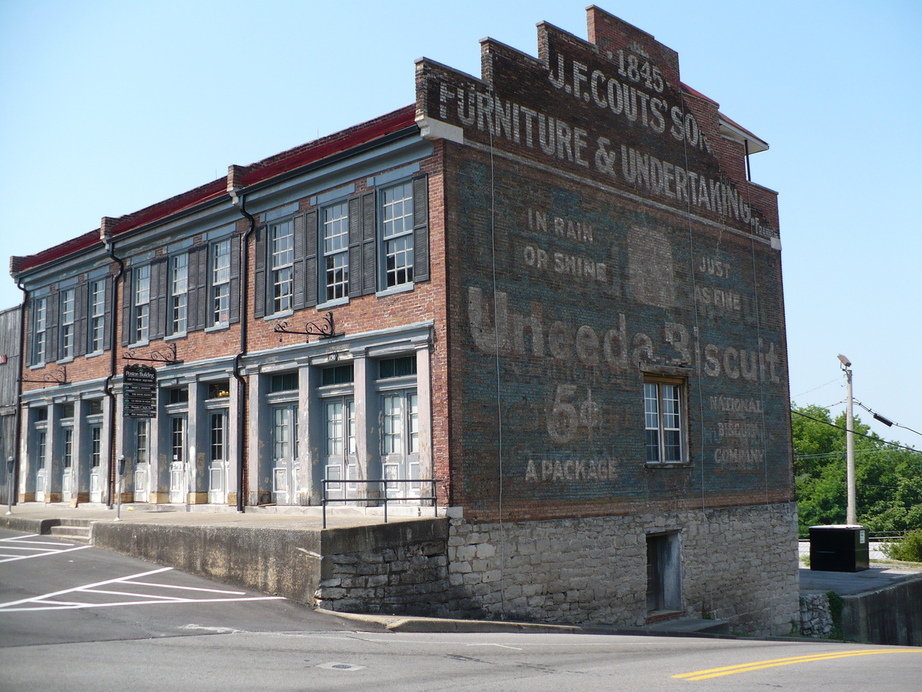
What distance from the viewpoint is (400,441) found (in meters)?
17.9

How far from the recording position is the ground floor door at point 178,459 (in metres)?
22.9

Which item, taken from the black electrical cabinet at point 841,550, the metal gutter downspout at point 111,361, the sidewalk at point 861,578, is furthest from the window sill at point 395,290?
the black electrical cabinet at point 841,550

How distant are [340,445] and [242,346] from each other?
144 inches

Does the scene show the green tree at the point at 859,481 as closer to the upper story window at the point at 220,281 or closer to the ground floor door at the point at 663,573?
the ground floor door at the point at 663,573

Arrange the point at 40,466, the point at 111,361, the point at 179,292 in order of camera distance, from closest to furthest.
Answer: the point at 179,292 < the point at 111,361 < the point at 40,466

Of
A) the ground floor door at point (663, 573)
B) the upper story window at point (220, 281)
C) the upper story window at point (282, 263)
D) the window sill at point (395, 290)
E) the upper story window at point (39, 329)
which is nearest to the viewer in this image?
the window sill at point (395, 290)

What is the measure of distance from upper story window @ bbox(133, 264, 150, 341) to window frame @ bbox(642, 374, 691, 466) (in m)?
12.5

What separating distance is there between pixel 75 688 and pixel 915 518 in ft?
216

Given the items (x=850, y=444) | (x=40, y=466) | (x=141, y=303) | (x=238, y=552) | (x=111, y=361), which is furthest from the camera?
(x=850, y=444)

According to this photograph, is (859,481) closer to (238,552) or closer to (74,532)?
(74,532)

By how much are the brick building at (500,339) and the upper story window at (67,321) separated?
5.7 inches

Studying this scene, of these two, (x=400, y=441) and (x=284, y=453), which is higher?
(x=400, y=441)

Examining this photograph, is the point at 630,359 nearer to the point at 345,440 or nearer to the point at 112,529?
the point at 345,440

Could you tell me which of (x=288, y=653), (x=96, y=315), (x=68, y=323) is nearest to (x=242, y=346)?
(x=96, y=315)
